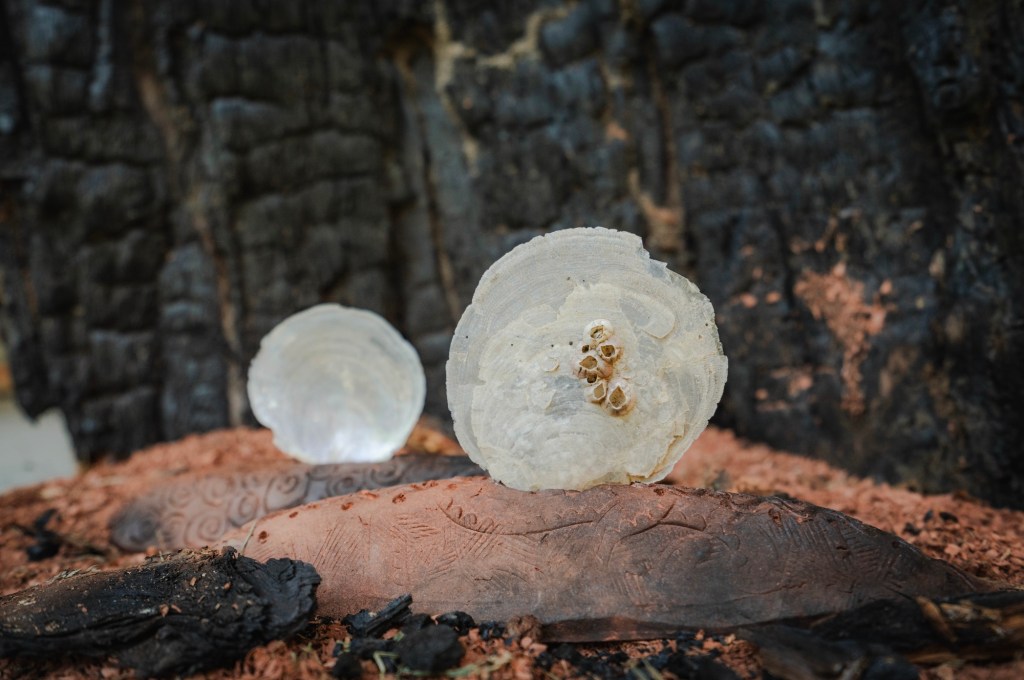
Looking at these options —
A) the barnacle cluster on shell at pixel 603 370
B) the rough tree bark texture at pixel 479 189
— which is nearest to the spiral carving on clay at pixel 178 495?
the rough tree bark texture at pixel 479 189

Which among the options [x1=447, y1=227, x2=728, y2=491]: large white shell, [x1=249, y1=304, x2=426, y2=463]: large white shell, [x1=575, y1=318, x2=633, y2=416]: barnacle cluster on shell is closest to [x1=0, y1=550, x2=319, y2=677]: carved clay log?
[x1=447, y1=227, x2=728, y2=491]: large white shell

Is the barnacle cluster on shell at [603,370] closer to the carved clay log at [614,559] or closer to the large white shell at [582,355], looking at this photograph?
the large white shell at [582,355]

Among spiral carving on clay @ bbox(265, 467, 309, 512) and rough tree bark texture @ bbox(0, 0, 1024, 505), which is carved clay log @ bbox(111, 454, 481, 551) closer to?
spiral carving on clay @ bbox(265, 467, 309, 512)

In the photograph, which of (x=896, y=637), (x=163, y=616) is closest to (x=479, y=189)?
(x=163, y=616)

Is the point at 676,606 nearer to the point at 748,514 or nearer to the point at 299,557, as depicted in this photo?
the point at 748,514

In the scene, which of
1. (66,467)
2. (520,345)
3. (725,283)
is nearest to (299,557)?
(520,345)

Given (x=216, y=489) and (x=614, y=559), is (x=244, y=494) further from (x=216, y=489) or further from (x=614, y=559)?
(x=614, y=559)
